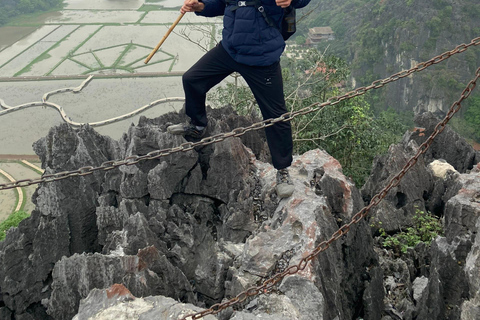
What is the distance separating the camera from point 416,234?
8.65 metres

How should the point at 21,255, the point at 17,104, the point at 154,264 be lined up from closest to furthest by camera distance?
1. the point at 154,264
2. the point at 21,255
3. the point at 17,104

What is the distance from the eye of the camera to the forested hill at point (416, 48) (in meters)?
45.9

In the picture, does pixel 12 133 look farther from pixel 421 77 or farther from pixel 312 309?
pixel 421 77

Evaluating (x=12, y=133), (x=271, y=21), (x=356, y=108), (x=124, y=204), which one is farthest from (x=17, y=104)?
(x=271, y=21)

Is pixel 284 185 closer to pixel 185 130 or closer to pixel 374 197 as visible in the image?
pixel 185 130

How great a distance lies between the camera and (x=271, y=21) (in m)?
5.45

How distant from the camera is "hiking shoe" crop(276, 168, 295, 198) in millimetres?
6571

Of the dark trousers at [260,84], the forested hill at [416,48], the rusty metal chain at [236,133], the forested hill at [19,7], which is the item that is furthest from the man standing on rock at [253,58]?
the forested hill at [19,7]

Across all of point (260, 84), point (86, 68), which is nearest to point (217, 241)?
point (260, 84)

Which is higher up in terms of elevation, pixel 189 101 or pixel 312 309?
pixel 189 101

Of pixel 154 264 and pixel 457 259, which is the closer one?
pixel 154 264

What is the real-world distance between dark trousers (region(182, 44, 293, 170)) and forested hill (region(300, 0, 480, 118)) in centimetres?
4421

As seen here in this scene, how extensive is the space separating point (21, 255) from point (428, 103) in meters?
47.6

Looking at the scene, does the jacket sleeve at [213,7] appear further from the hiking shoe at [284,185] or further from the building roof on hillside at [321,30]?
the building roof on hillside at [321,30]
